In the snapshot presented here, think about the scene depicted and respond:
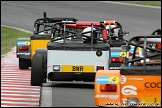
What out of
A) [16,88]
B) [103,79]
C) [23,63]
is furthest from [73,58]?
[23,63]

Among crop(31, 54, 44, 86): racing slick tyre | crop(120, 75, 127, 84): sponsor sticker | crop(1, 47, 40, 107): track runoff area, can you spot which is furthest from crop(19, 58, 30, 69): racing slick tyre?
crop(120, 75, 127, 84): sponsor sticker

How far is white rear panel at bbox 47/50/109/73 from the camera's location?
50.6 feet

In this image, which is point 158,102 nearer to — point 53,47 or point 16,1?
point 53,47

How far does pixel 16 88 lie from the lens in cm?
1524

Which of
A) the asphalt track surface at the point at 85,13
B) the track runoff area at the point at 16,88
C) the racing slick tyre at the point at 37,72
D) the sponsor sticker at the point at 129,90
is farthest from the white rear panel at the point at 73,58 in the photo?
the asphalt track surface at the point at 85,13

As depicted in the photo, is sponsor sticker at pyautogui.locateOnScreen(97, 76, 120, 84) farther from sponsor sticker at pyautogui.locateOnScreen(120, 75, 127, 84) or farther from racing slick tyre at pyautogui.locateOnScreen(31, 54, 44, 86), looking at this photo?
racing slick tyre at pyautogui.locateOnScreen(31, 54, 44, 86)

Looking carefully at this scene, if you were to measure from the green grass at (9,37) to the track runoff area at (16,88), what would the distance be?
6.10m

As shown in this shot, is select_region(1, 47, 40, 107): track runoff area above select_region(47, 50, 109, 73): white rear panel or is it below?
below

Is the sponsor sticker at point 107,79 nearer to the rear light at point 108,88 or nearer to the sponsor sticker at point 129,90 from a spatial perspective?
the rear light at point 108,88

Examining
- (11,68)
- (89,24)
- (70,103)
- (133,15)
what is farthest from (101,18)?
(70,103)

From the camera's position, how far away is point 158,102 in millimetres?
10188

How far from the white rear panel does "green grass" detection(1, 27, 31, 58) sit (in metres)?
10.5

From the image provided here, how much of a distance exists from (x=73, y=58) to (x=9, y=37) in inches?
703

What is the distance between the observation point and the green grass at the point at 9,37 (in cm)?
2827
